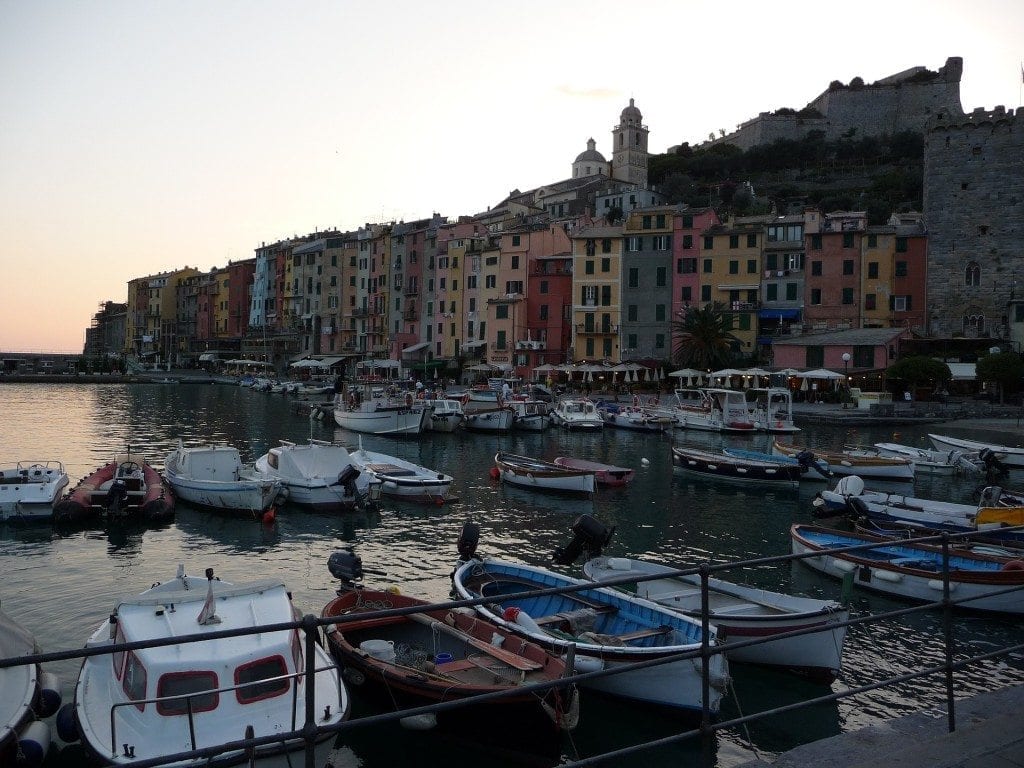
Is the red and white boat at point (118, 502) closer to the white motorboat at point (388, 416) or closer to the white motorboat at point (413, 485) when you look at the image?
the white motorboat at point (413, 485)

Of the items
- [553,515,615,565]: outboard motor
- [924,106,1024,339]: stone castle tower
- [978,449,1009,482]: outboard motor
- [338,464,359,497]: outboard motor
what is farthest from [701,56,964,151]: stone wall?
[553,515,615,565]: outboard motor

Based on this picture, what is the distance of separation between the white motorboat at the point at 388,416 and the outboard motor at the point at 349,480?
71.9ft

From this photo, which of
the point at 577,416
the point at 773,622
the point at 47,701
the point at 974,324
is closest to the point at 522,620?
the point at 773,622

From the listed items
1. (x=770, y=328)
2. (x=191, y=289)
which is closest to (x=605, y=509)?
(x=770, y=328)

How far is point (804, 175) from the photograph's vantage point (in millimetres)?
104938

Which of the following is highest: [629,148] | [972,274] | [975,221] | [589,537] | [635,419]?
[629,148]

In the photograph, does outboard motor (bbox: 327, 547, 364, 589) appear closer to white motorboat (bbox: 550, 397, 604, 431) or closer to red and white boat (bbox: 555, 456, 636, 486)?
red and white boat (bbox: 555, 456, 636, 486)

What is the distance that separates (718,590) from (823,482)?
1986 cm

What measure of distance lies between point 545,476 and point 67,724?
66.8ft

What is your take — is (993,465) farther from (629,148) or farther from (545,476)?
(629,148)

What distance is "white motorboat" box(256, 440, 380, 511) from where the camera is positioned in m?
25.1

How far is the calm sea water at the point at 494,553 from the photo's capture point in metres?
11.1

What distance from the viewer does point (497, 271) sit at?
81.2 metres

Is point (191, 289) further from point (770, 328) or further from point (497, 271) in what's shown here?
point (770, 328)
